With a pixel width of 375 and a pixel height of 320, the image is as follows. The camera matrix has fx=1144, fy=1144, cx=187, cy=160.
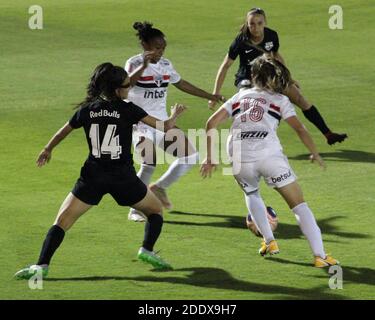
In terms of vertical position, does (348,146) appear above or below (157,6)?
below

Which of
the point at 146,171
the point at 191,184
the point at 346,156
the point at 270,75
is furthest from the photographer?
the point at 346,156

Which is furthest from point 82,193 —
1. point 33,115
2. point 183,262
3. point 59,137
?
point 33,115

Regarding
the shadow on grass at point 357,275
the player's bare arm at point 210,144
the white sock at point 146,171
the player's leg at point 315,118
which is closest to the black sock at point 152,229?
the player's bare arm at point 210,144

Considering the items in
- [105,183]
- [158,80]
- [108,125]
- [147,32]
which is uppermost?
[147,32]

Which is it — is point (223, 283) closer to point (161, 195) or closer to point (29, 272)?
point (29, 272)

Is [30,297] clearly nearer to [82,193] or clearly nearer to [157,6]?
[82,193]

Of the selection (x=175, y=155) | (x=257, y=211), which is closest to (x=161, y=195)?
(x=175, y=155)

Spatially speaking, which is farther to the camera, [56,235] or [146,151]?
[146,151]

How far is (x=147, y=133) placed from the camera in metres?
14.2

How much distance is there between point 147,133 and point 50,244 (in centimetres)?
322

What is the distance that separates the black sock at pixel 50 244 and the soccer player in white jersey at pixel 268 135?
61.9 inches

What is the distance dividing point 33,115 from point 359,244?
358 inches
